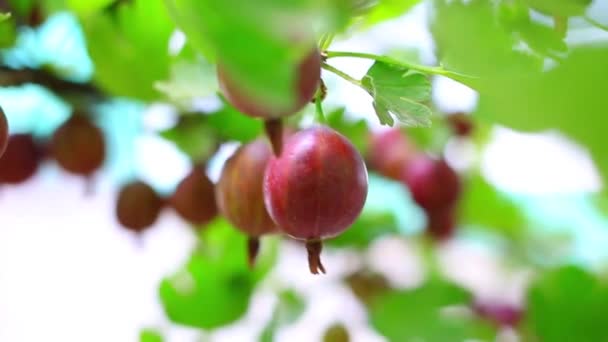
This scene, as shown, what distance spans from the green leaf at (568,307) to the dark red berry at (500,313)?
0.65ft

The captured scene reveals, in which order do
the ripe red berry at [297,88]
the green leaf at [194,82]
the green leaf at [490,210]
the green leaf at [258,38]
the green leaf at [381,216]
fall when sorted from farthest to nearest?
the green leaf at [490,210] < the green leaf at [381,216] < the green leaf at [194,82] < the ripe red berry at [297,88] < the green leaf at [258,38]

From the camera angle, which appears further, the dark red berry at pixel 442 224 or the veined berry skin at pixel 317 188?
the dark red berry at pixel 442 224

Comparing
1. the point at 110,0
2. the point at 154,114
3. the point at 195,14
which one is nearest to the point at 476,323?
the point at 154,114

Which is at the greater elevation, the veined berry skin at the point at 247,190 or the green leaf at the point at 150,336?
the veined berry skin at the point at 247,190

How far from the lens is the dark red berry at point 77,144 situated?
58cm

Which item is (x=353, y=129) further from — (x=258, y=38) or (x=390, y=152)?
(x=258, y=38)

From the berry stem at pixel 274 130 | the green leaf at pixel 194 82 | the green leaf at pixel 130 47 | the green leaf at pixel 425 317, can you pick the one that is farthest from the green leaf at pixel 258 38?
the green leaf at pixel 425 317

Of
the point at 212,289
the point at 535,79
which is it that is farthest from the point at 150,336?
the point at 535,79

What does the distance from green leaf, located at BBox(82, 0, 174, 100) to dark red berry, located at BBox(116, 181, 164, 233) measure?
12cm

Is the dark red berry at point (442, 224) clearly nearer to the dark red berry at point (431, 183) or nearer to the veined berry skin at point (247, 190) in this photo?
the dark red berry at point (431, 183)

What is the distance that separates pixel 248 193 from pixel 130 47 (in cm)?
19

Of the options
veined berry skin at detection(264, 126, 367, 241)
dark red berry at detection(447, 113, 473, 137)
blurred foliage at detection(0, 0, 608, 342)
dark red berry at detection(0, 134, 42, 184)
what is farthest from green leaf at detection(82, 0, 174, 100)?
dark red berry at detection(447, 113, 473, 137)

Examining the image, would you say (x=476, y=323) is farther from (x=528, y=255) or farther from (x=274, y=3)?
(x=274, y=3)

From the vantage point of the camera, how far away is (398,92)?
32 centimetres
